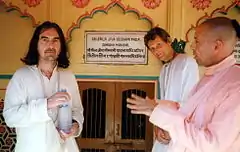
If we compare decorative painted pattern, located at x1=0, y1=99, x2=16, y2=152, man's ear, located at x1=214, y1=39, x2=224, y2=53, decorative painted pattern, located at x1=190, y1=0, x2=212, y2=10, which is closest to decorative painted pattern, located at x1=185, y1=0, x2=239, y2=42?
decorative painted pattern, located at x1=190, y1=0, x2=212, y2=10

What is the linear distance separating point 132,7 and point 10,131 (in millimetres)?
1416

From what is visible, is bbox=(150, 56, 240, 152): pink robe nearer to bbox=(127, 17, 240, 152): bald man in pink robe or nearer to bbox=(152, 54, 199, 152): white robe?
bbox=(127, 17, 240, 152): bald man in pink robe

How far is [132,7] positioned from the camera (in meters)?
3.29

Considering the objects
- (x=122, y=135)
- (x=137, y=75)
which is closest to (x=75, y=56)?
(x=137, y=75)

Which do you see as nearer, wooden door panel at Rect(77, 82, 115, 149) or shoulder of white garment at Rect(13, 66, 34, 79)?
shoulder of white garment at Rect(13, 66, 34, 79)

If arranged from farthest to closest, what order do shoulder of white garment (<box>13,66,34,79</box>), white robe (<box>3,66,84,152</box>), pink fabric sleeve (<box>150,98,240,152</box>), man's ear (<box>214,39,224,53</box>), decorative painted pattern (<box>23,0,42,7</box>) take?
decorative painted pattern (<box>23,0,42,7</box>)
shoulder of white garment (<box>13,66,34,79</box>)
white robe (<box>3,66,84,152</box>)
man's ear (<box>214,39,224,53</box>)
pink fabric sleeve (<box>150,98,240,152</box>)

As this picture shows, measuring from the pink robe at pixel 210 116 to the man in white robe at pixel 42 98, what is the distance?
740 millimetres

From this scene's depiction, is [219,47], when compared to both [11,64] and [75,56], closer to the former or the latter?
[75,56]

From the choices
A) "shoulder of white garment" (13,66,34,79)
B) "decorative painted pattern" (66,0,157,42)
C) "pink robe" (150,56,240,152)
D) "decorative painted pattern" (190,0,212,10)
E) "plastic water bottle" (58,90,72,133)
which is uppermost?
"decorative painted pattern" (190,0,212,10)

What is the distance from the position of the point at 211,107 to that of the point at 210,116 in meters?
0.03

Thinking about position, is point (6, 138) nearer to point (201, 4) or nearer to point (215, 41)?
point (201, 4)

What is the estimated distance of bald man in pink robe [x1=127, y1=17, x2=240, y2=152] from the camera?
1402 millimetres

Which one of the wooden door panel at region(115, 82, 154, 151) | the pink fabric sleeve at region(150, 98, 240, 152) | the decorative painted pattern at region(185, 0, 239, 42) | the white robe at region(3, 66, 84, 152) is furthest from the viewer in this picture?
the wooden door panel at region(115, 82, 154, 151)

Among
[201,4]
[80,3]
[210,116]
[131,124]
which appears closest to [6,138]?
[131,124]
